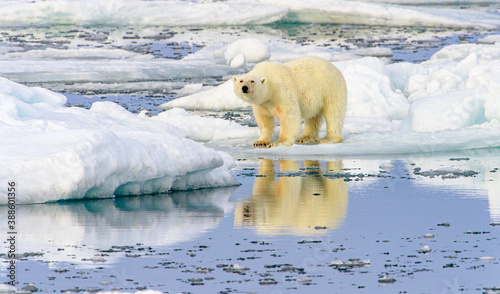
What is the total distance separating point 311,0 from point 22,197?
22573mm

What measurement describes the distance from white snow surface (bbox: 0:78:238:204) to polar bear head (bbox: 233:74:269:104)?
5.12 ft

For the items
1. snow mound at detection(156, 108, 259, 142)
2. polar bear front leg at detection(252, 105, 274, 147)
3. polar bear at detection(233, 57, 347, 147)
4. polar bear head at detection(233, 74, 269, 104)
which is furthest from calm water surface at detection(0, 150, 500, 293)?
snow mound at detection(156, 108, 259, 142)

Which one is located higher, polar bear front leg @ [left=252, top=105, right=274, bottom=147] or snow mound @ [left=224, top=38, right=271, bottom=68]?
snow mound @ [left=224, top=38, right=271, bottom=68]

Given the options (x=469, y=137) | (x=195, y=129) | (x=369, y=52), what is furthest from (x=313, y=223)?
(x=369, y=52)

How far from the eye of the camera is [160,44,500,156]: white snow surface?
30.5 feet

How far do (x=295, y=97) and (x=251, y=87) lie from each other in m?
0.68

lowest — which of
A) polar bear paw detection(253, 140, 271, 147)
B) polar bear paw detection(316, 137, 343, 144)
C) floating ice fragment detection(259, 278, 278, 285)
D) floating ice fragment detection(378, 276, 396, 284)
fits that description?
floating ice fragment detection(259, 278, 278, 285)

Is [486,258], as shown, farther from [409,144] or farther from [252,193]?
[409,144]

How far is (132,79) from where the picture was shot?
16812 millimetres

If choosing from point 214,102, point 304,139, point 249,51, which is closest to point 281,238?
point 304,139

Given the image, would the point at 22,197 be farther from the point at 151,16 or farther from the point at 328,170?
the point at 151,16

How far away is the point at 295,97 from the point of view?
955 cm

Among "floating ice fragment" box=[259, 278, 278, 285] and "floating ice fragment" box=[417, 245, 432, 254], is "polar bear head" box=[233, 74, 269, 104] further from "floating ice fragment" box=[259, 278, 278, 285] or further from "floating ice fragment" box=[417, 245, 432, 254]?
"floating ice fragment" box=[259, 278, 278, 285]

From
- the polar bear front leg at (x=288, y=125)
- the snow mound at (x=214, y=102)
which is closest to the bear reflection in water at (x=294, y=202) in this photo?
the polar bear front leg at (x=288, y=125)
